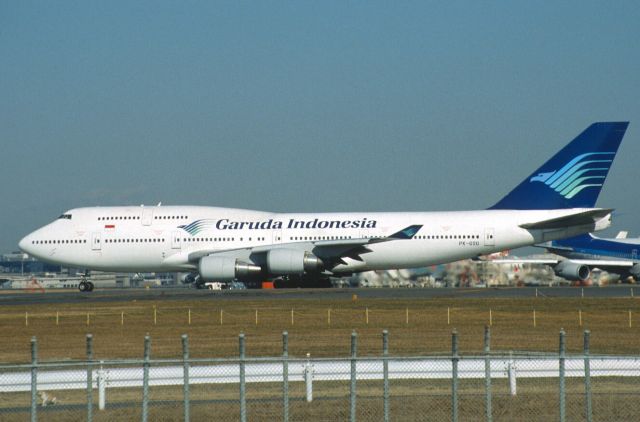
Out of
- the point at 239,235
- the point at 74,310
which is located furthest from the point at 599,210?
the point at 74,310

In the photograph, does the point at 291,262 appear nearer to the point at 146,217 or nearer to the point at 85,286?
the point at 146,217

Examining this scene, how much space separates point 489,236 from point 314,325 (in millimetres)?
22204

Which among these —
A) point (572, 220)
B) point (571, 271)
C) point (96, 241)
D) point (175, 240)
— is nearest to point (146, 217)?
point (175, 240)

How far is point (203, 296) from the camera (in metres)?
46.6

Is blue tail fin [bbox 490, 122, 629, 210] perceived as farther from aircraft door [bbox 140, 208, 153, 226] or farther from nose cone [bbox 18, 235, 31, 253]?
nose cone [bbox 18, 235, 31, 253]

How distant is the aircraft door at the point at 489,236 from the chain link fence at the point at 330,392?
3346cm

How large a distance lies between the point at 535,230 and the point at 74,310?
23.8 m

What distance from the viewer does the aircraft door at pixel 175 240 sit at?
54.7m

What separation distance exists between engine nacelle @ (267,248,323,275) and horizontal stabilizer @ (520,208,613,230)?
34.6ft

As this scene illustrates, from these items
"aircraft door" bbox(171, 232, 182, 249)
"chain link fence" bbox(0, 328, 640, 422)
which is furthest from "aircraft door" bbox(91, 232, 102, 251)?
"chain link fence" bbox(0, 328, 640, 422)

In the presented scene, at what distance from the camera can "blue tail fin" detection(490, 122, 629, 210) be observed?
174 feet

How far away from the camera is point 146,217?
182 feet

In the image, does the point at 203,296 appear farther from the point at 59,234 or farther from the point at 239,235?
the point at 59,234

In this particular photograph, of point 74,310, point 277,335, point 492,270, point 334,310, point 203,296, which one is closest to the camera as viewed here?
A: point 277,335
